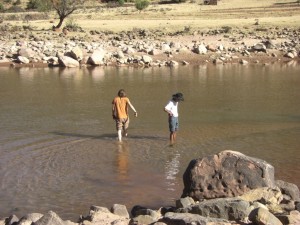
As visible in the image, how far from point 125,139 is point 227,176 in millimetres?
6436

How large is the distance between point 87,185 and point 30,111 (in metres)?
8.82

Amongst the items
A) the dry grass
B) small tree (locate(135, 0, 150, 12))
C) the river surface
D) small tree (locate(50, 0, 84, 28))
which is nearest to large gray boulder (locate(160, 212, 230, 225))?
the river surface

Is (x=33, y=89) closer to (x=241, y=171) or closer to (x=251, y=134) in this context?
(x=251, y=134)

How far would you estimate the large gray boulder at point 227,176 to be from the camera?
377 inches

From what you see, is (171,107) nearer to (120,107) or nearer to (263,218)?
(120,107)

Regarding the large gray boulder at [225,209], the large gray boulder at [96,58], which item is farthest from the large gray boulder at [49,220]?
the large gray boulder at [96,58]

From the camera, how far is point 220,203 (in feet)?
28.0

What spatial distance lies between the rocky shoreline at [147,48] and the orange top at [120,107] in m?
18.4

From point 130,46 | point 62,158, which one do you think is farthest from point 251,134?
point 130,46

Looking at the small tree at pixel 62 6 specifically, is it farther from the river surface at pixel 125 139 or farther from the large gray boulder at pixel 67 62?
the river surface at pixel 125 139

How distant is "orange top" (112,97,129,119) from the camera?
1509cm

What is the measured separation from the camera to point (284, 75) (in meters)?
29.7

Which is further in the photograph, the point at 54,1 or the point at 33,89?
the point at 54,1

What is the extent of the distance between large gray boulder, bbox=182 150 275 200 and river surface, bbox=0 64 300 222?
120 centimetres
